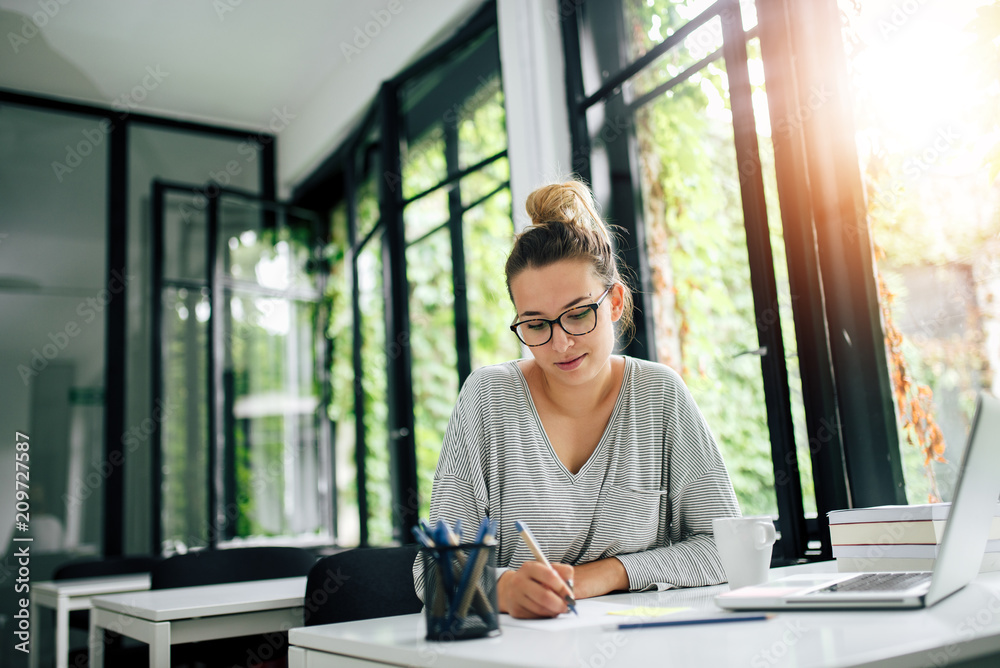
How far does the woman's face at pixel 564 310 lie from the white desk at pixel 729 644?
0.57m

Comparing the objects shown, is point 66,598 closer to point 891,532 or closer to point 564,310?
point 564,310

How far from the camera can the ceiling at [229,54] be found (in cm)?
393

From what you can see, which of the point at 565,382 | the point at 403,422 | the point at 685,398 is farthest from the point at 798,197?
the point at 403,422

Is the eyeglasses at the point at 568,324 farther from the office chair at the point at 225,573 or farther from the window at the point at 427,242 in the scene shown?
the window at the point at 427,242

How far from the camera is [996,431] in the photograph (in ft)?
3.06

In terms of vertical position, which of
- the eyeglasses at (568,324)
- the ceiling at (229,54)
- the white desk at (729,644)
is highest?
the ceiling at (229,54)

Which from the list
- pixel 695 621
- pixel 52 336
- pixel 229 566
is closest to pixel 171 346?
pixel 52 336

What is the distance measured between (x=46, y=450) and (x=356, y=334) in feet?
6.26

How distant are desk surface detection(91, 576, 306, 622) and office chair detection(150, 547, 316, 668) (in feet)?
0.69

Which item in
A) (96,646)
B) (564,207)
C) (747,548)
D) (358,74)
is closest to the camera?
(747,548)

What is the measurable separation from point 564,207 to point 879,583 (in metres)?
0.94

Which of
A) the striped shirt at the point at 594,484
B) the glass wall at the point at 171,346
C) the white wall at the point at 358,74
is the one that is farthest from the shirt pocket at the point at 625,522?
the glass wall at the point at 171,346

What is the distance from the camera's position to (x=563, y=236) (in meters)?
1.52

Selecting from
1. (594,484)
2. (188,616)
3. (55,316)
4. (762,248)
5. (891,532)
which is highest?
(55,316)
